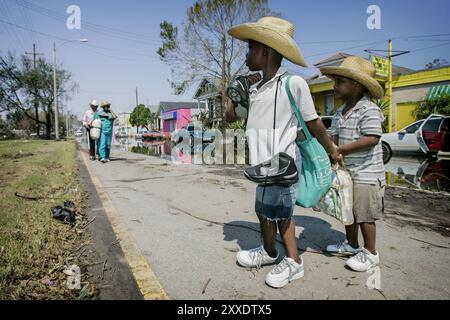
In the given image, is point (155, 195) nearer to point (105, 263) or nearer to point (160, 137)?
point (105, 263)

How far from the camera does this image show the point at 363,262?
8.04ft

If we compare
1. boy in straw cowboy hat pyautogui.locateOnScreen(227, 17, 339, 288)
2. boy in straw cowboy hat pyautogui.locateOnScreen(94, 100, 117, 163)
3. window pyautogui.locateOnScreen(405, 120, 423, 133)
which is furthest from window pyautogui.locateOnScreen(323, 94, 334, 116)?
boy in straw cowboy hat pyautogui.locateOnScreen(227, 17, 339, 288)

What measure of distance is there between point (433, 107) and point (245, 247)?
20416mm

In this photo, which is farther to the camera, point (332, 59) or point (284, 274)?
point (332, 59)

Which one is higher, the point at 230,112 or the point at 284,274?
the point at 230,112

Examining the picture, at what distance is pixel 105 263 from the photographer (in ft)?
8.41

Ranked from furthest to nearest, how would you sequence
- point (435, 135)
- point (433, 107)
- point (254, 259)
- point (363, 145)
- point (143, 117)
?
1. point (143, 117)
2. point (433, 107)
3. point (435, 135)
4. point (254, 259)
5. point (363, 145)

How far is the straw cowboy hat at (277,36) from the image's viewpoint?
2.11 m

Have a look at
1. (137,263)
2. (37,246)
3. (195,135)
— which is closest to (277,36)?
(137,263)

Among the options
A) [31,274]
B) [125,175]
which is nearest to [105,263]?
[31,274]

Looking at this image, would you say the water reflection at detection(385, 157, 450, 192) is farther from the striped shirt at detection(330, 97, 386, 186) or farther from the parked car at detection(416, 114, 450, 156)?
the striped shirt at detection(330, 97, 386, 186)

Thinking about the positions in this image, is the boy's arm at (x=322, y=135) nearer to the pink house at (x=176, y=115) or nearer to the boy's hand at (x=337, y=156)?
the boy's hand at (x=337, y=156)

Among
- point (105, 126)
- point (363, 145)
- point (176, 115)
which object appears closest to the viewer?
point (363, 145)

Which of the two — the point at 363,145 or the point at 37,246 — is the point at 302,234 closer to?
the point at 363,145
